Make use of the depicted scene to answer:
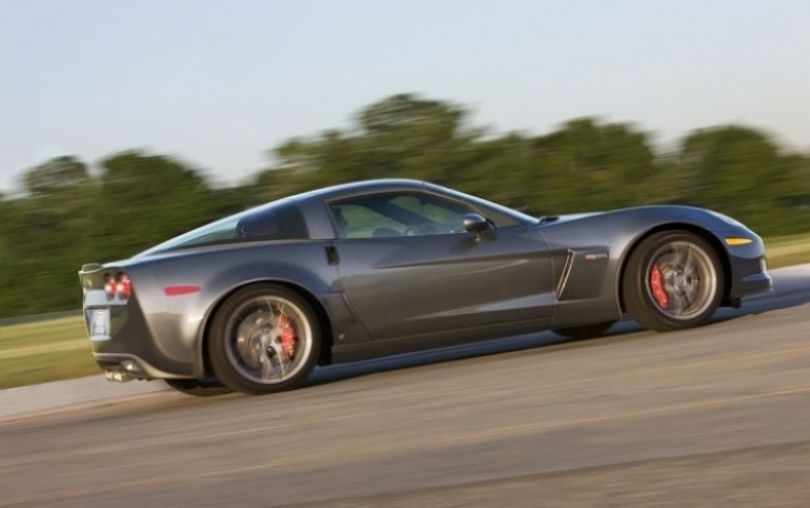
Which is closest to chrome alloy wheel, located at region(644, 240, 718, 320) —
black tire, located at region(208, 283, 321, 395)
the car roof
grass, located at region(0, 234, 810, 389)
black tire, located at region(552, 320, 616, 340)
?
black tire, located at region(552, 320, 616, 340)

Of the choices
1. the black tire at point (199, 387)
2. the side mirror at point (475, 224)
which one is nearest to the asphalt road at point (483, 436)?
the black tire at point (199, 387)

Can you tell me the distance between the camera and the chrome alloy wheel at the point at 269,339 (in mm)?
8859

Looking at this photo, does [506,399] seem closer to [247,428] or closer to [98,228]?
[247,428]

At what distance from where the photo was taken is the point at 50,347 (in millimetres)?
15117

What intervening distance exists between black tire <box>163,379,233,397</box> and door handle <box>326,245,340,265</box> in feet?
3.97

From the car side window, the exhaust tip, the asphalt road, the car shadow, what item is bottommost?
the asphalt road

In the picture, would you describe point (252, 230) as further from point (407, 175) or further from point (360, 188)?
point (407, 175)

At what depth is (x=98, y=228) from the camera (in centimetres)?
2731

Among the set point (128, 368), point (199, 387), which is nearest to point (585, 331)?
point (199, 387)

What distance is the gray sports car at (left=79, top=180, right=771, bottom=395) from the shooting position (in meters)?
8.83

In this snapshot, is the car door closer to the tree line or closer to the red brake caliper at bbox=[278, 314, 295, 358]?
the red brake caliper at bbox=[278, 314, 295, 358]

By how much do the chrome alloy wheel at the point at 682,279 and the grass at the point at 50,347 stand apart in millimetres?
4793

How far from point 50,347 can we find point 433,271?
722cm

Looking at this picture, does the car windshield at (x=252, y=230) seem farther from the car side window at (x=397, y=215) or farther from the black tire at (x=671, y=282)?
the black tire at (x=671, y=282)
